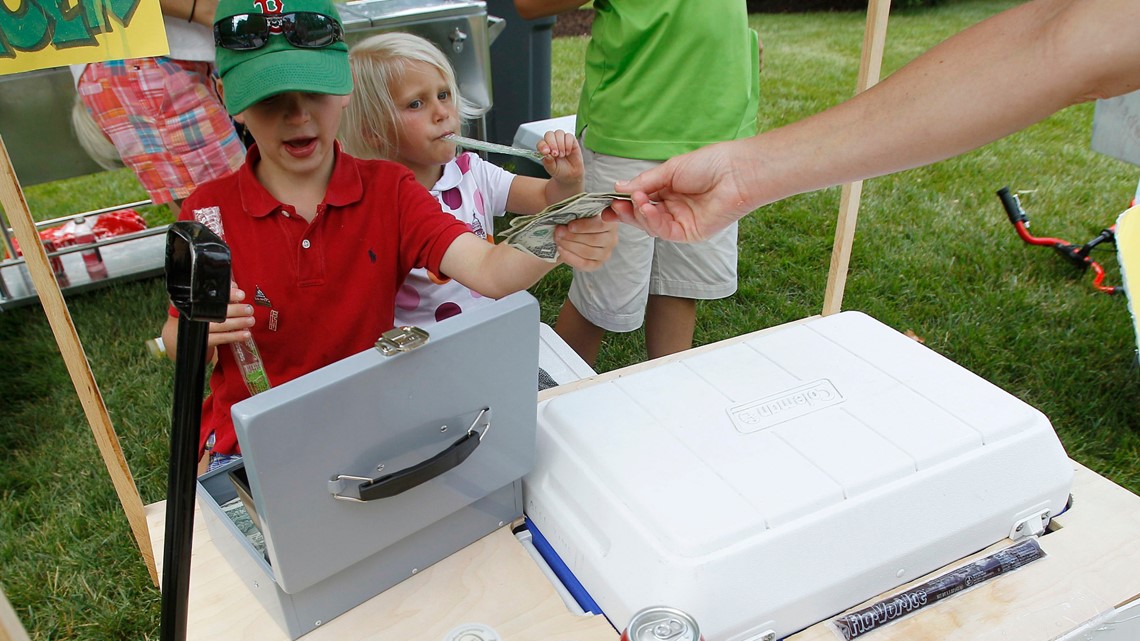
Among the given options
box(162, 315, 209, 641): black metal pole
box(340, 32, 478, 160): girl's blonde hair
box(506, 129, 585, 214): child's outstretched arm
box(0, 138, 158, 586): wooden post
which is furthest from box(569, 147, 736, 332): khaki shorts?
box(162, 315, 209, 641): black metal pole

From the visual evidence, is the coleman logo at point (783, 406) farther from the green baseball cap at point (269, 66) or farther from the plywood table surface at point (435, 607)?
the green baseball cap at point (269, 66)

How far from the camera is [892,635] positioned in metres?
0.95

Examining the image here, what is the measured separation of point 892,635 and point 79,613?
1581 mm

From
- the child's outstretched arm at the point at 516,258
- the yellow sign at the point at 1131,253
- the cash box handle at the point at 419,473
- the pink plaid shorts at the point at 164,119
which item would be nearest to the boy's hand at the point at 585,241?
the child's outstretched arm at the point at 516,258

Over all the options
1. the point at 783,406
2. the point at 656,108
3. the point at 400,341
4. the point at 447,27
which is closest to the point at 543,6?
the point at 656,108

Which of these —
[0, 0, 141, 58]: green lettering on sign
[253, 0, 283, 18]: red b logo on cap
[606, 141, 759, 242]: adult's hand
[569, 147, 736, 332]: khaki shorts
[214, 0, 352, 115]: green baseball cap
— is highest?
[0, 0, 141, 58]: green lettering on sign

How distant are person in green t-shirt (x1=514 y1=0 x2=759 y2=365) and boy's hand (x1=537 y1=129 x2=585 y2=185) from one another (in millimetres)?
288

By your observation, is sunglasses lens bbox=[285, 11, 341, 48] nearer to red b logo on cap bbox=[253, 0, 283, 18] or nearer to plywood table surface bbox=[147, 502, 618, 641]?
red b logo on cap bbox=[253, 0, 283, 18]

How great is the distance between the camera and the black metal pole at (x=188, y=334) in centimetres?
54

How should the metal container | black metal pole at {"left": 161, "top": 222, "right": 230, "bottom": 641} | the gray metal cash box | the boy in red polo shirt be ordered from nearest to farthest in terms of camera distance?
black metal pole at {"left": 161, "top": 222, "right": 230, "bottom": 641} < the gray metal cash box < the boy in red polo shirt < the metal container

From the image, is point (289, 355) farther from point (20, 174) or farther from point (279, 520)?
point (20, 174)

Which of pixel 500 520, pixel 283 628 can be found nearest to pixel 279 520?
pixel 283 628

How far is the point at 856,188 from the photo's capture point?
156cm

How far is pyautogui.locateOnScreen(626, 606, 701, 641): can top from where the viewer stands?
2.60 feet
